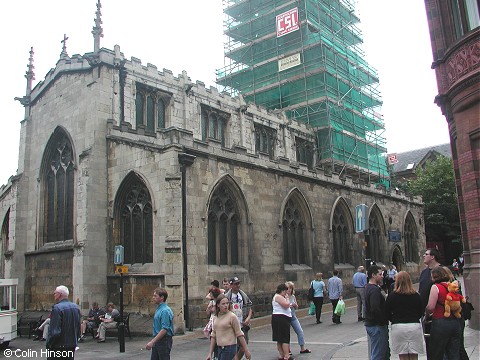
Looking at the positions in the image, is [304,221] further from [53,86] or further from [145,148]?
[53,86]

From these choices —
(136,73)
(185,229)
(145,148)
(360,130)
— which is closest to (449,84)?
(185,229)

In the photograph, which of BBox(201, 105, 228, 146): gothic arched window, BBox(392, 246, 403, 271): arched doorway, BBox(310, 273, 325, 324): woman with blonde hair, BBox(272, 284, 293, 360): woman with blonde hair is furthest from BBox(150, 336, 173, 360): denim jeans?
BBox(392, 246, 403, 271): arched doorway

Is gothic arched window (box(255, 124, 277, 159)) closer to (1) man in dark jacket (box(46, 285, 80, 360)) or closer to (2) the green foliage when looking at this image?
(2) the green foliage

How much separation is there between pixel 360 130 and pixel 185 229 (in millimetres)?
25245

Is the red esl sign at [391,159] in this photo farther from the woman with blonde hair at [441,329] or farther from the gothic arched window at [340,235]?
the woman with blonde hair at [441,329]

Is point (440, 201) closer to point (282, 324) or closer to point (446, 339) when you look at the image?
point (282, 324)

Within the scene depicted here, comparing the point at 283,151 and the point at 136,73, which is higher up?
the point at 136,73

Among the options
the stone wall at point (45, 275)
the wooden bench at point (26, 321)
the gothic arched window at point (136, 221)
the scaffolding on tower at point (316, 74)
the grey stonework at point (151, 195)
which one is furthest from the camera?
the scaffolding on tower at point (316, 74)

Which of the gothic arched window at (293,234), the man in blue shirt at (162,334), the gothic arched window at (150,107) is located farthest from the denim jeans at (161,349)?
the gothic arched window at (150,107)

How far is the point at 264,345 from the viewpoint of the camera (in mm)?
12984

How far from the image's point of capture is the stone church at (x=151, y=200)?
1688 centimetres

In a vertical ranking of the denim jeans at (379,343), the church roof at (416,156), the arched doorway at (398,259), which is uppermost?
the church roof at (416,156)

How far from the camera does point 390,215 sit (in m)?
30.2

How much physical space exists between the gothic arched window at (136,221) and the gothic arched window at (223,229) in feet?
7.18
